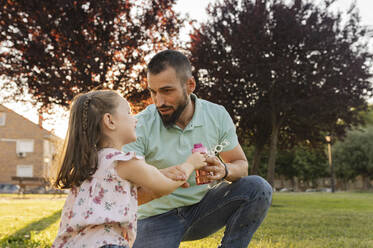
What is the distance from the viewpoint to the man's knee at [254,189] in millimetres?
3234

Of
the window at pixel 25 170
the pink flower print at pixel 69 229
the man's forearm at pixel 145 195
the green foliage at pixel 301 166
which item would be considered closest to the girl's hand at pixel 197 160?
the man's forearm at pixel 145 195

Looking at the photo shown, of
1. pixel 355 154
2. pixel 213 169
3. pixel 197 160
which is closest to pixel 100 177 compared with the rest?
pixel 197 160

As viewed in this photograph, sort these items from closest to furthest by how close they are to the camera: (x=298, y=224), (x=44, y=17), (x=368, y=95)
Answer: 1. (x=298, y=224)
2. (x=44, y=17)
3. (x=368, y=95)

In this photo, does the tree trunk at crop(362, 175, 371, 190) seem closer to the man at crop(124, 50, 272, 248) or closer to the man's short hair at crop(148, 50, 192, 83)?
the man at crop(124, 50, 272, 248)

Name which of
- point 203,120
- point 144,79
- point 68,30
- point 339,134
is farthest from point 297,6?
point 203,120

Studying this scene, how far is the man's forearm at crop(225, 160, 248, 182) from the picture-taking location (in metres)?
3.22

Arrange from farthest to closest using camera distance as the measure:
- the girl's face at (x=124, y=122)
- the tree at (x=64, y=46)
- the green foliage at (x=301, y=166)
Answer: the green foliage at (x=301, y=166) → the tree at (x=64, y=46) → the girl's face at (x=124, y=122)

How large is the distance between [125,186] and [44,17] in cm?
827

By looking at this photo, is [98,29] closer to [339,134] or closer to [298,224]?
Answer: [298,224]

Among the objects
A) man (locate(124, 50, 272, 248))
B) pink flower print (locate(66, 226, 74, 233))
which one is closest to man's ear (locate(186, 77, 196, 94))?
man (locate(124, 50, 272, 248))

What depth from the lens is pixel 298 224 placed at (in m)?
8.25

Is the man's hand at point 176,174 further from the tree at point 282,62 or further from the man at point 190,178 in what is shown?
the tree at point 282,62

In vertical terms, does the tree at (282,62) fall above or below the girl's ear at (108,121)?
above

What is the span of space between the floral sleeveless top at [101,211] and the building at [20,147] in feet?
141
